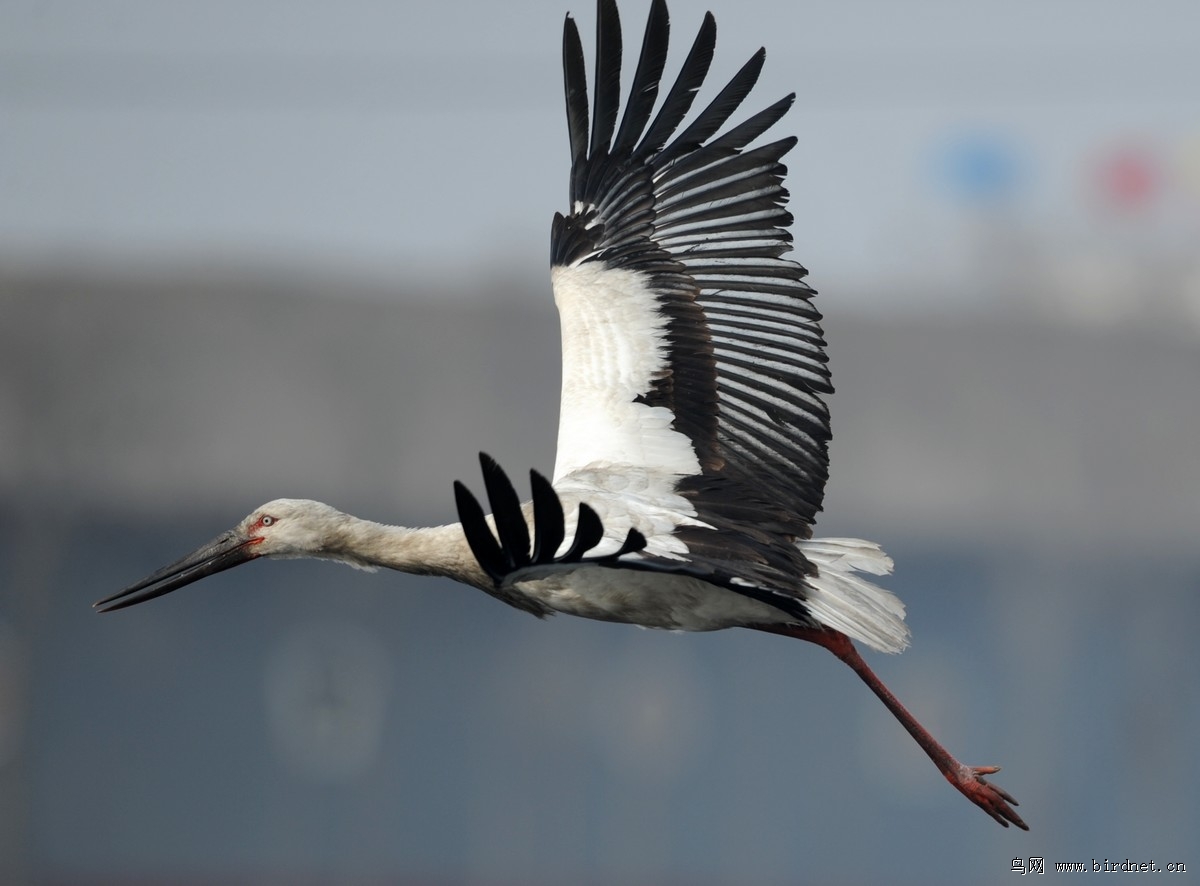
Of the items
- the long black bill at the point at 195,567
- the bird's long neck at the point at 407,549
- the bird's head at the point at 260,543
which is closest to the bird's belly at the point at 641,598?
the bird's long neck at the point at 407,549

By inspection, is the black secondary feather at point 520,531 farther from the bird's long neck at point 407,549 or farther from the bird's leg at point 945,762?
the bird's leg at point 945,762

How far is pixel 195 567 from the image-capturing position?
755 centimetres

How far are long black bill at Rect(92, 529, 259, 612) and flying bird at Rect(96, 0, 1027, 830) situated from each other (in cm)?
1

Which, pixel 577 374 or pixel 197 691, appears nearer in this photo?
pixel 577 374

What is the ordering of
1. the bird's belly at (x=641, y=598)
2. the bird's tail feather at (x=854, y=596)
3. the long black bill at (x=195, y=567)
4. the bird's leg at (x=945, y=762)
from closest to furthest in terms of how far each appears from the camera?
the bird's tail feather at (x=854, y=596)
the bird's belly at (x=641, y=598)
the bird's leg at (x=945, y=762)
the long black bill at (x=195, y=567)

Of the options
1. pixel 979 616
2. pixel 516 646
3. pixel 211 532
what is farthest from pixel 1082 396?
pixel 211 532

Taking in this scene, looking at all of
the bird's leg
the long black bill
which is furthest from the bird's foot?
the long black bill

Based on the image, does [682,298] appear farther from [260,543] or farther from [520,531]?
[520,531]

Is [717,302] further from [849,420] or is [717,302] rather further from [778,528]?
[849,420]

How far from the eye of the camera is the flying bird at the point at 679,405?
264 inches

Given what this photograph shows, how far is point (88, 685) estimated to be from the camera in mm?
23391

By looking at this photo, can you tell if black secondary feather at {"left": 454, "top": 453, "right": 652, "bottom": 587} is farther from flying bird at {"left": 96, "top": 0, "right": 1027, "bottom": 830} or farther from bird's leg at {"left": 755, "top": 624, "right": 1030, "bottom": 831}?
bird's leg at {"left": 755, "top": 624, "right": 1030, "bottom": 831}

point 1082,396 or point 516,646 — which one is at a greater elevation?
point 1082,396

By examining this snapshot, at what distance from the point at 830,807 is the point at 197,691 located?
8.55 metres
